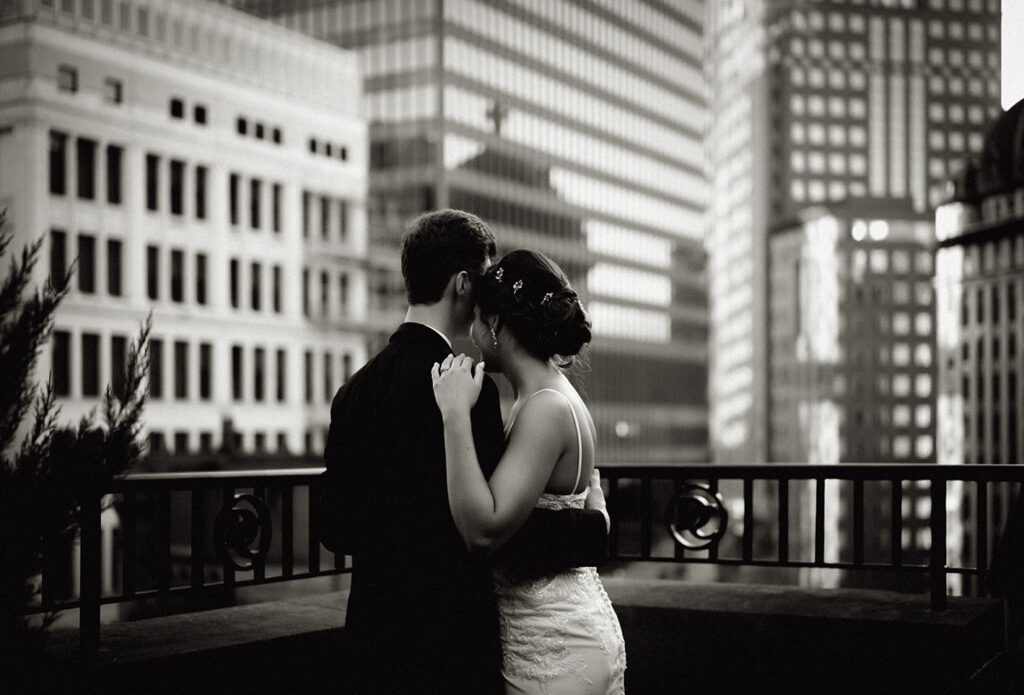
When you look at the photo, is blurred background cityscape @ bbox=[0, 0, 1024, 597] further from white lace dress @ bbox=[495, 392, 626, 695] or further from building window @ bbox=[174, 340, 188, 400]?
white lace dress @ bbox=[495, 392, 626, 695]

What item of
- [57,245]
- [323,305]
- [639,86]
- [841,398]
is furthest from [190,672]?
[841,398]

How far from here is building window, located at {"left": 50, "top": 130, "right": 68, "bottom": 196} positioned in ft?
158

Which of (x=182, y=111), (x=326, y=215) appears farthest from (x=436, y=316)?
(x=326, y=215)

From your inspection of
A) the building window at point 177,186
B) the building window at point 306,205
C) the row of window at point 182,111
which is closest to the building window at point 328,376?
the building window at point 306,205

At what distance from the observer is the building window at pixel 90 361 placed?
158 ft

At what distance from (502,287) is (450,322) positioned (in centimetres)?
20

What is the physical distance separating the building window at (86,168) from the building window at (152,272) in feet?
12.2

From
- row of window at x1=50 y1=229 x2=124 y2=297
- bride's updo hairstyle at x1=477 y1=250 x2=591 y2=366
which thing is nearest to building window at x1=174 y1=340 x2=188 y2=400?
row of window at x1=50 y1=229 x2=124 y2=297

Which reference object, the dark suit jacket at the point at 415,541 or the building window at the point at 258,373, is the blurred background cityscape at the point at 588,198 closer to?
the building window at the point at 258,373

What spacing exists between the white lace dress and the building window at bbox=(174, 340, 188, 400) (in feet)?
171

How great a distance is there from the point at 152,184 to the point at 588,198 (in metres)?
41.7

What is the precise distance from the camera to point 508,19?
8081 cm

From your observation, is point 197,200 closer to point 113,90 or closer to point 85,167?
point 85,167

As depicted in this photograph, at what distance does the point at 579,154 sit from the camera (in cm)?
8788
